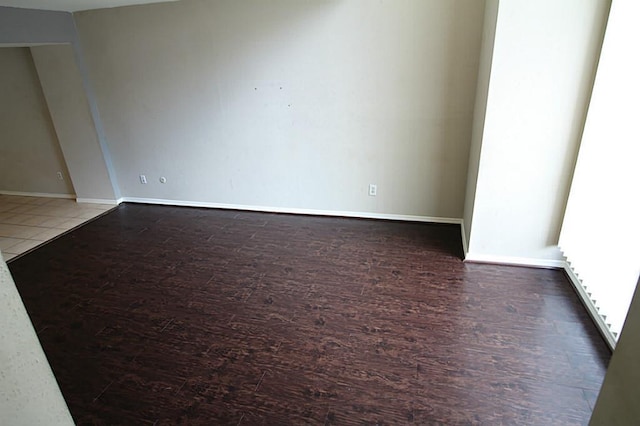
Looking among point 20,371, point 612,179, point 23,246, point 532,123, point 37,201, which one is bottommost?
point 23,246

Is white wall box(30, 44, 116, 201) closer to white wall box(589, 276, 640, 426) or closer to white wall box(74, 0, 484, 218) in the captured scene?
white wall box(74, 0, 484, 218)

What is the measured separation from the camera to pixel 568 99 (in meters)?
2.55

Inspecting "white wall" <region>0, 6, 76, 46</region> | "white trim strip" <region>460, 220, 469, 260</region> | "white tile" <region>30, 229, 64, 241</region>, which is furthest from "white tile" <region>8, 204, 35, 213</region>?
"white trim strip" <region>460, 220, 469, 260</region>

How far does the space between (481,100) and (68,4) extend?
401 centimetres

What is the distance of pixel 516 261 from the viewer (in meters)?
3.08

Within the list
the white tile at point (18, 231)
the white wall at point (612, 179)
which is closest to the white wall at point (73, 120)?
the white tile at point (18, 231)

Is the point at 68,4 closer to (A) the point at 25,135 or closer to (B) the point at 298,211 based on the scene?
(A) the point at 25,135

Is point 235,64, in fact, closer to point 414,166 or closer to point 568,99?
point 414,166

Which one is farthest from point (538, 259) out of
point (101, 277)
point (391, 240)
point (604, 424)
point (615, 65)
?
point (101, 277)

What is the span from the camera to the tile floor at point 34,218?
3883mm

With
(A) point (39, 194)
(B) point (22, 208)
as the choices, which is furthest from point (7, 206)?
(A) point (39, 194)

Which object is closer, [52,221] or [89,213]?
[52,221]

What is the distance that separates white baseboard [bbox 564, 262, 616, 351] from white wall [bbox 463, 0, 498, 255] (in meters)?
0.79

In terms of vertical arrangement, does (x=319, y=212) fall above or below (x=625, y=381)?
below
